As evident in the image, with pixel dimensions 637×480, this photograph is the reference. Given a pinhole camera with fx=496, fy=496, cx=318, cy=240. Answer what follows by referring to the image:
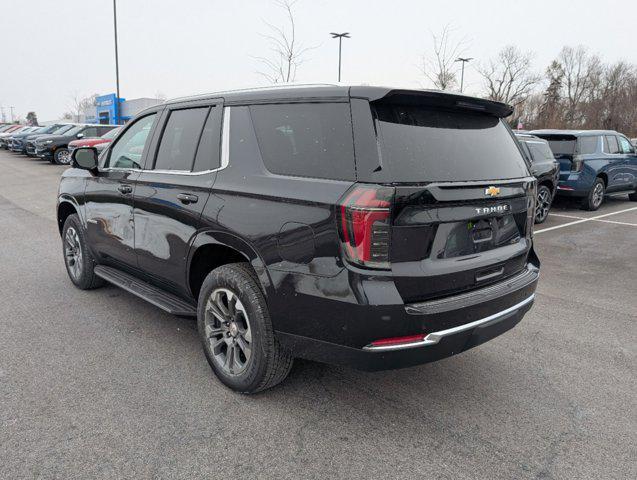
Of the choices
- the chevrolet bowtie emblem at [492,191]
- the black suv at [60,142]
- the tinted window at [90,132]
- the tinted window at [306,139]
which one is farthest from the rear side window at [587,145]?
the tinted window at [90,132]

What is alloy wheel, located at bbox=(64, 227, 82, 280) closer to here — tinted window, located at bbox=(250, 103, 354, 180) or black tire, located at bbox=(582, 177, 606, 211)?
tinted window, located at bbox=(250, 103, 354, 180)

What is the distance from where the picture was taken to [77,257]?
5.11 metres

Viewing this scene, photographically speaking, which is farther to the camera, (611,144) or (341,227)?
(611,144)

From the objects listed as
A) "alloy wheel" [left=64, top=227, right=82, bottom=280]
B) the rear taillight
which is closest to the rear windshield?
the rear taillight

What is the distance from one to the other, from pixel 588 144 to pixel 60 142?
20251 mm

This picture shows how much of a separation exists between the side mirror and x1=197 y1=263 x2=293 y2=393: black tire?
2.02m

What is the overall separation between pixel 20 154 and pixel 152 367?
3000 centimetres

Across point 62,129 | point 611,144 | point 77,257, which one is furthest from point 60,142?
point 611,144

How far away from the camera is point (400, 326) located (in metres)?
2.41

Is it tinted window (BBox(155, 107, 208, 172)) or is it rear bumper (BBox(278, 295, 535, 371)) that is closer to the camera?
rear bumper (BBox(278, 295, 535, 371))

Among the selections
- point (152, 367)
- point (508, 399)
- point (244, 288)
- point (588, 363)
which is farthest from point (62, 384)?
point (588, 363)

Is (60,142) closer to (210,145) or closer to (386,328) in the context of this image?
(210,145)

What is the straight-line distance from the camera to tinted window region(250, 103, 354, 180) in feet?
8.34

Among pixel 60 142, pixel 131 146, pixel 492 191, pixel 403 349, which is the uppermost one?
pixel 131 146
